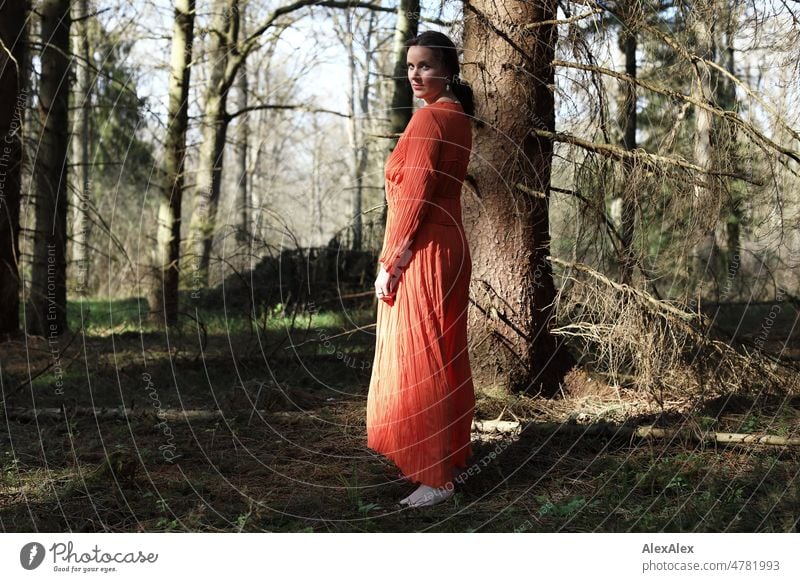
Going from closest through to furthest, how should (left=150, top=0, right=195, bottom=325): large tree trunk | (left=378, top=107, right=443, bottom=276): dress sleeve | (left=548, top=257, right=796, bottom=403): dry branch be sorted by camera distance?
(left=378, top=107, right=443, bottom=276): dress sleeve → (left=548, top=257, right=796, bottom=403): dry branch → (left=150, top=0, right=195, bottom=325): large tree trunk

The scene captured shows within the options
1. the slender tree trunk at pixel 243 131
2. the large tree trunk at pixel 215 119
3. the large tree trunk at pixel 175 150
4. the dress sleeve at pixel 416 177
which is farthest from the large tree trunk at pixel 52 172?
the dress sleeve at pixel 416 177

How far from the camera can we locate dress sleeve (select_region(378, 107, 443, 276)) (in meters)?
4.00

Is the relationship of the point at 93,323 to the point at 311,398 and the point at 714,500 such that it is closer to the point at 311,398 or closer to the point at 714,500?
the point at 311,398

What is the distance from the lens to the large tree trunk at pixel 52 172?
8.09 metres

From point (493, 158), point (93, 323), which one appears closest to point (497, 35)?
point (493, 158)

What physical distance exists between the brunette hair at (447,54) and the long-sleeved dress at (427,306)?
200 mm

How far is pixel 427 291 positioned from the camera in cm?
414

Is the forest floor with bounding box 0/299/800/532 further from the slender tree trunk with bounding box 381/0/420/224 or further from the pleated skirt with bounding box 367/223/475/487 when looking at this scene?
the slender tree trunk with bounding box 381/0/420/224

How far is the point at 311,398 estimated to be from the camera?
5.96 metres

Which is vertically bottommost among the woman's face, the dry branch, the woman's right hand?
the dry branch

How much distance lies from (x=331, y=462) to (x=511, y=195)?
7.05ft

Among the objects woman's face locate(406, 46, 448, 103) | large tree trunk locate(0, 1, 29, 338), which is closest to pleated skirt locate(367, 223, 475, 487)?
woman's face locate(406, 46, 448, 103)

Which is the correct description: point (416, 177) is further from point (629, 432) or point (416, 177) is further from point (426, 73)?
point (629, 432)

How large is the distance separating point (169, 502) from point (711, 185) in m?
3.63
